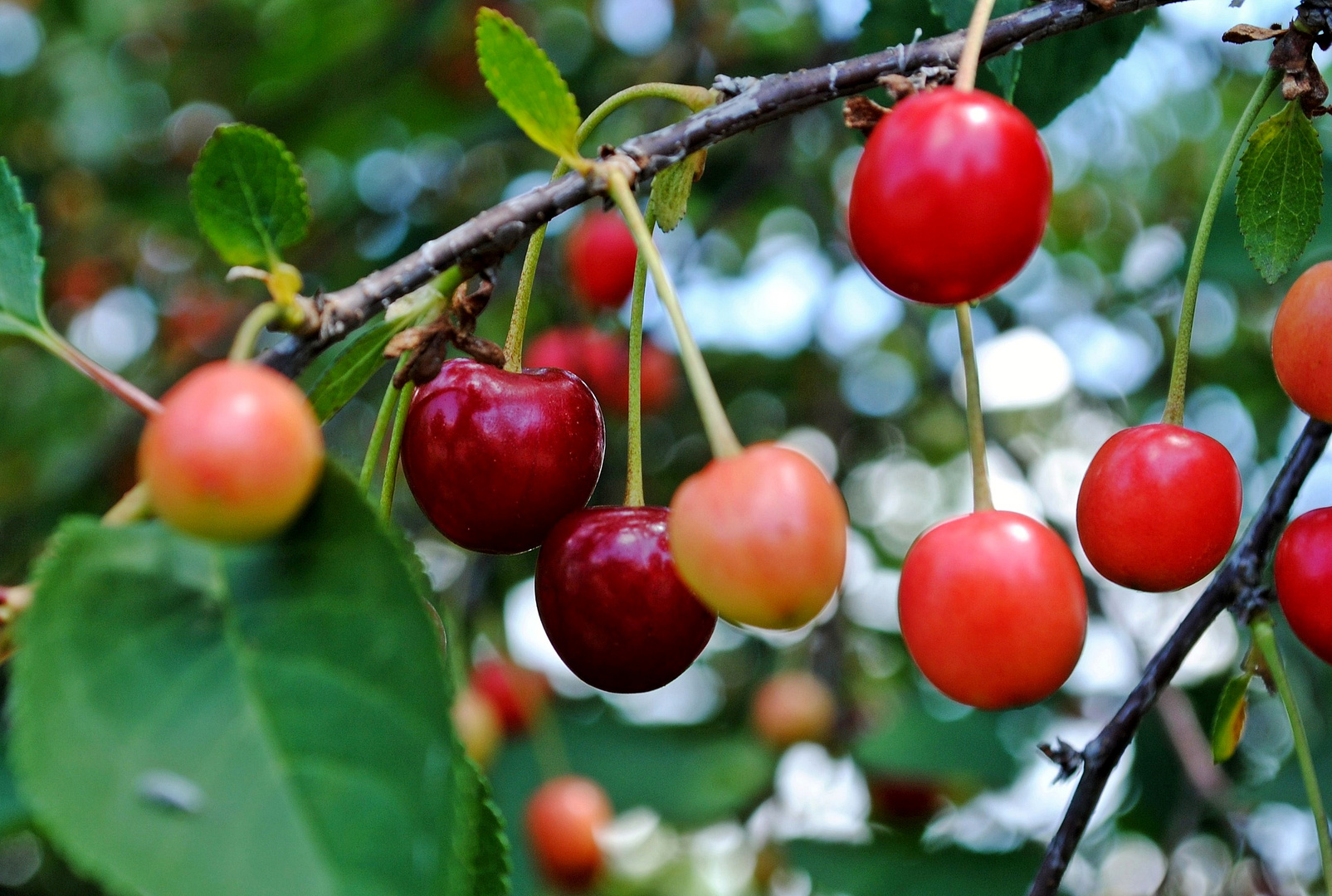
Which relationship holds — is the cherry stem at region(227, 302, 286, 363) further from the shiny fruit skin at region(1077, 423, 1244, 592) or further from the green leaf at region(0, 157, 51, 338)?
the shiny fruit skin at region(1077, 423, 1244, 592)

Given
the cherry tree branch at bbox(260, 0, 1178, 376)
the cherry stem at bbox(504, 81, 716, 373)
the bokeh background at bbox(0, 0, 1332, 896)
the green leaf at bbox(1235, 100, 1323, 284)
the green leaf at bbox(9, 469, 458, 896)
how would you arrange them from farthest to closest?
the bokeh background at bbox(0, 0, 1332, 896) < the green leaf at bbox(1235, 100, 1323, 284) < the cherry stem at bbox(504, 81, 716, 373) < the cherry tree branch at bbox(260, 0, 1178, 376) < the green leaf at bbox(9, 469, 458, 896)

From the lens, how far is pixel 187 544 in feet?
2.59

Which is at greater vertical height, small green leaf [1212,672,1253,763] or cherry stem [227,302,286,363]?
cherry stem [227,302,286,363]

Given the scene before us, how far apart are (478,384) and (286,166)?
0.88 ft

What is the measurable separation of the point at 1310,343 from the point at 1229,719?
0.41 metres

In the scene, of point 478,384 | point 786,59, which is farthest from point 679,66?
point 478,384

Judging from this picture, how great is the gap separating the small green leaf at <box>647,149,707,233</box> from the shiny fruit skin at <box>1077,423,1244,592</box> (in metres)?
0.47

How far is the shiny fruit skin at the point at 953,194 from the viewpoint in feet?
2.74

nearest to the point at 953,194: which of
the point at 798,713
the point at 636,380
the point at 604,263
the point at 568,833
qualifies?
the point at 636,380

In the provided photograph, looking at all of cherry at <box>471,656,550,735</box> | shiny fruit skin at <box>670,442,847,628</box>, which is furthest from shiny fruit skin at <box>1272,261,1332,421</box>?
cherry at <box>471,656,550,735</box>

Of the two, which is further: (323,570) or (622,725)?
(622,725)

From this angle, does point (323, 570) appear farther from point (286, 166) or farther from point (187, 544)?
point (286, 166)

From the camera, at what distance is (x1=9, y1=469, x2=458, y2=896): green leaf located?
66 centimetres

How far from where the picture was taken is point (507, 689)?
3.83 meters
